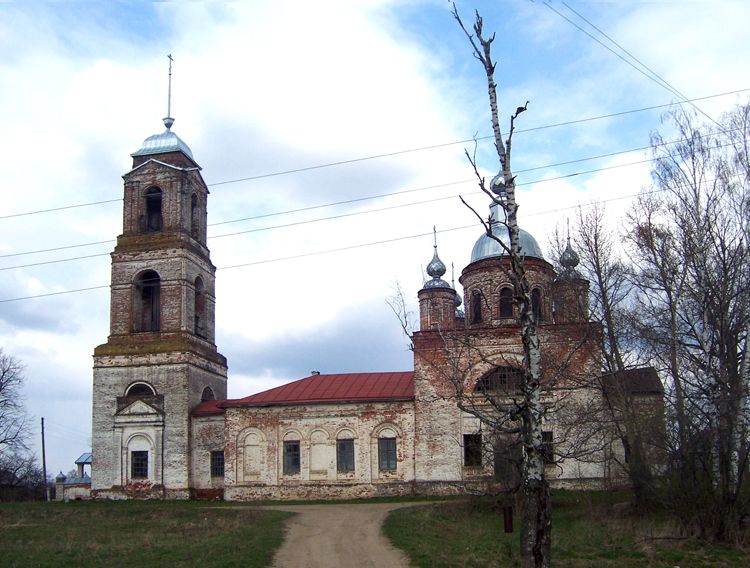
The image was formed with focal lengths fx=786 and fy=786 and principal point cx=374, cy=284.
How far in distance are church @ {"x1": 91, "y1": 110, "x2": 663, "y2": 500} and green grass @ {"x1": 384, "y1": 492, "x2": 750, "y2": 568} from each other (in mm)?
4964

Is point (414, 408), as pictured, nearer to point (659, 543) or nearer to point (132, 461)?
point (132, 461)

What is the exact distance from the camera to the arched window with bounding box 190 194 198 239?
35938 mm

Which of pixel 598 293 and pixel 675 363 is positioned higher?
pixel 598 293

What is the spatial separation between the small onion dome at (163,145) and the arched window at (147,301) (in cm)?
551

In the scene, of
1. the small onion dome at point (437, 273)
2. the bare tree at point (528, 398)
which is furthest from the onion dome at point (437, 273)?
the bare tree at point (528, 398)

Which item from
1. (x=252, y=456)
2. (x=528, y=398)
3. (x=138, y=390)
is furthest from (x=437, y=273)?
(x=528, y=398)

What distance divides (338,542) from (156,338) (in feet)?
60.5

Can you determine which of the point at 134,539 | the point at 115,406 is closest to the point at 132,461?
the point at 115,406

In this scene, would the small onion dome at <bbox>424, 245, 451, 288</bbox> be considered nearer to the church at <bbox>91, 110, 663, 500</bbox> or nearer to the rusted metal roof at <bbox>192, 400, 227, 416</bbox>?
the church at <bbox>91, 110, 663, 500</bbox>

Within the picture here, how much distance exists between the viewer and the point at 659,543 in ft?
55.4

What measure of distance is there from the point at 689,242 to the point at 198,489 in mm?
21742

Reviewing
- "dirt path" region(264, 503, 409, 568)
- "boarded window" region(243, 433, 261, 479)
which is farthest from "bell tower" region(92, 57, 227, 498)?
"dirt path" region(264, 503, 409, 568)

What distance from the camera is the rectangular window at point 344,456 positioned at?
3119 centimetres

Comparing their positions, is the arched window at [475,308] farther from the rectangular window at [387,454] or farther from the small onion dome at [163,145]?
the small onion dome at [163,145]
